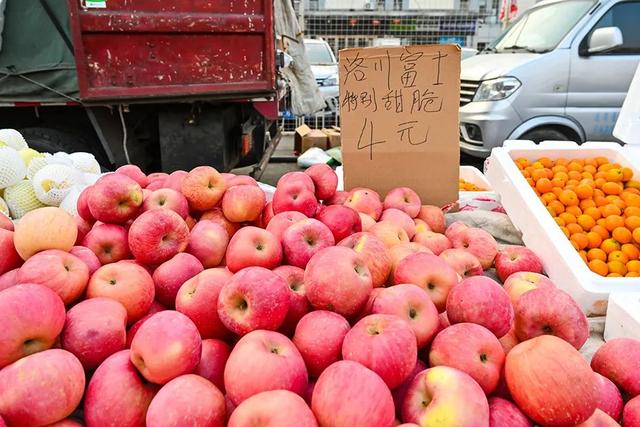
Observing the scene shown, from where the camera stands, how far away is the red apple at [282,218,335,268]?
1452mm

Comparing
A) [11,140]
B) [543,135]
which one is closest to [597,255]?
[11,140]

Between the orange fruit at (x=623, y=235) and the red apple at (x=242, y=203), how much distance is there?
1649 millimetres

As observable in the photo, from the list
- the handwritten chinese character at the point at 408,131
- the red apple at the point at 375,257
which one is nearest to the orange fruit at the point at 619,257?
the handwritten chinese character at the point at 408,131

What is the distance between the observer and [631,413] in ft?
3.57

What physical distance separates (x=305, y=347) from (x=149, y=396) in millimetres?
357

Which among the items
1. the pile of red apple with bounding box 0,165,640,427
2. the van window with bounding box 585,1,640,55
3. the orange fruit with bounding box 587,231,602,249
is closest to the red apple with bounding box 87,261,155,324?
the pile of red apple with bounding box 0,165,640,427

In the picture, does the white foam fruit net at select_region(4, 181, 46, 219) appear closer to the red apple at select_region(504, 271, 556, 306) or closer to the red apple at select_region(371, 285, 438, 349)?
the red apple at select_region(371, 285, 438, 349)

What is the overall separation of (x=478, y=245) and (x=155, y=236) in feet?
3.99

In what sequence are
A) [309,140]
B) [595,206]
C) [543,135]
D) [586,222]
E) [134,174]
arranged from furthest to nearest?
[309,140] → [543,135] → [595,206] → [586,222] → [134,174]

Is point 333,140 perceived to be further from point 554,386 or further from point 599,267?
point 554,386

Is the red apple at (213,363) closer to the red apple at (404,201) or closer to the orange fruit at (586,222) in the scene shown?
the red apple at (404,201)

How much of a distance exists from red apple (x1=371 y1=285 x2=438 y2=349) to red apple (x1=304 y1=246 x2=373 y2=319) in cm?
5

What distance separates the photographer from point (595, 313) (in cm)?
180

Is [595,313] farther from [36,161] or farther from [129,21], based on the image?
[129,21]
